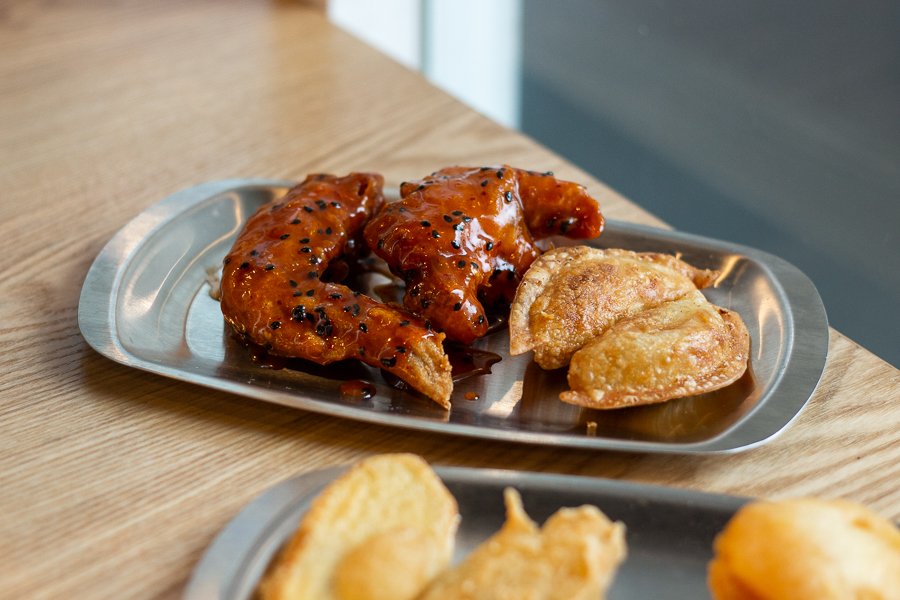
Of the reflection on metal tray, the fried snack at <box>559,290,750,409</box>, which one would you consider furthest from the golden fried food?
the reflection on metal tray

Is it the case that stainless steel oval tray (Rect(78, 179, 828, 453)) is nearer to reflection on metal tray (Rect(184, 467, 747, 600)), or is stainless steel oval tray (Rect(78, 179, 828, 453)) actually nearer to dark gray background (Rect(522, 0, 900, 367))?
reflection on metal tray (Rect(184, 467, 747, 600))

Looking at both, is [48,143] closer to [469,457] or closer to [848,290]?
[469,457]

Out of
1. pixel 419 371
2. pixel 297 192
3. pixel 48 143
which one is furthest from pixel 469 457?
pixel 48 143

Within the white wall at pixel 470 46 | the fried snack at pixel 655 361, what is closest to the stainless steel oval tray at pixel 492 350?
the fried snack at pixel 655 361

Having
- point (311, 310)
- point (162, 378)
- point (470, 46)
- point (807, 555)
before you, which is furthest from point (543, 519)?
point (470, 46)

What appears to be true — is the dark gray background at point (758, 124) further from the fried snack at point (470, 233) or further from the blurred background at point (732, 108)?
the fried snack at point (470, 233)

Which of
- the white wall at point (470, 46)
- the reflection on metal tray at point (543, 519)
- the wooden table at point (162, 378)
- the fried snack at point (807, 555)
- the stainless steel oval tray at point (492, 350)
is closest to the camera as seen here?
the fried snack at point (807, 555)
